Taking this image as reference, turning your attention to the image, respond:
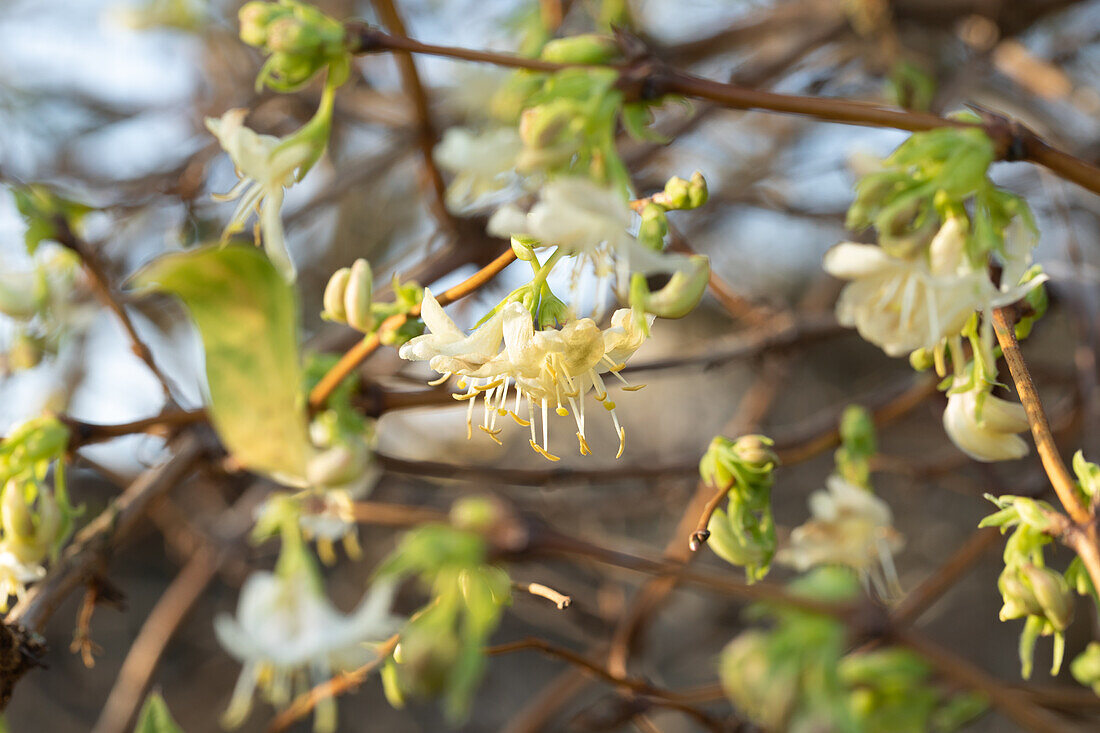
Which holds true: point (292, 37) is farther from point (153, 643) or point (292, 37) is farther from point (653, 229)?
point (153, 643)

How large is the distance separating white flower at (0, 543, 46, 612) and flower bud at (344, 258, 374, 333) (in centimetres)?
27

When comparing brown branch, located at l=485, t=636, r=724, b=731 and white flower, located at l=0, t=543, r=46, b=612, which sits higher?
white flower, located at l=0, t=543, r=46, b=612

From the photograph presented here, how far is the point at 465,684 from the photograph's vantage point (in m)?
0.44

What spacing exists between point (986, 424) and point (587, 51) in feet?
0.92

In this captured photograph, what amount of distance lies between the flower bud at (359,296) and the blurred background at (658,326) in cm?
15

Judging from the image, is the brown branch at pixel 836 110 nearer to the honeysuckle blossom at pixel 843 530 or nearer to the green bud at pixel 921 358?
the green bud at pixel 921 358

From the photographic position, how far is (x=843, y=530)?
0.73m

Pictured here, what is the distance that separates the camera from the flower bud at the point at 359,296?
0.51 meters

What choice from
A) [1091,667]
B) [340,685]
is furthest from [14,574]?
[1091,667]

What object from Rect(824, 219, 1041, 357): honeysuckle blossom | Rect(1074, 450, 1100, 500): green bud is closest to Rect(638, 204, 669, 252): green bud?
Rect(824, 219, 1041, 357): honeysuckle blossom

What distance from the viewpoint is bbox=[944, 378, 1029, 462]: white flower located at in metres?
0.46

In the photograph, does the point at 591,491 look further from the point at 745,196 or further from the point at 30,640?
the point at 30,640

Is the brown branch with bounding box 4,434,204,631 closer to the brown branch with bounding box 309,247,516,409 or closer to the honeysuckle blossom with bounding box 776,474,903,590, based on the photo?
the brown branch with bounding box 309,247,516,409

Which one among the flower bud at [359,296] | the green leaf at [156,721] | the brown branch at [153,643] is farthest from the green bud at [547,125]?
the brown branch at [153,643]
